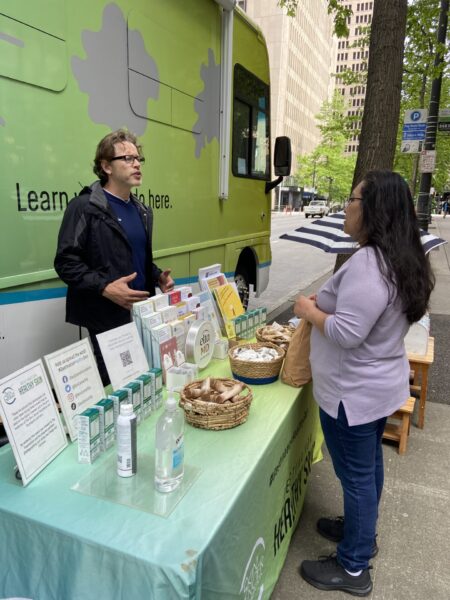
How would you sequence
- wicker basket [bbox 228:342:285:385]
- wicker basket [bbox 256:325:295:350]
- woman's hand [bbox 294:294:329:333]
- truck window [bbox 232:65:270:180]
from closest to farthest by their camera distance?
woman's hand [bbox 294:294:329:333] → wicker basket [bbox 228:342:285:385] → wicker basket [bbox 256:325:295:350] → truck window [bbox 232:65:270:180]

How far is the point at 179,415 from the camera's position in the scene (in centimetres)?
156

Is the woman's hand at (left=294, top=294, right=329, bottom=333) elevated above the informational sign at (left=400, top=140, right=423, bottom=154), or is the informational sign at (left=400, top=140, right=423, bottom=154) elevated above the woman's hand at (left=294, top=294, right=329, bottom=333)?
the informational sign at (left=400, top=140, right=423, bottom=154)

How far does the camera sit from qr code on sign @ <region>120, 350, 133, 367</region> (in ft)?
6.47

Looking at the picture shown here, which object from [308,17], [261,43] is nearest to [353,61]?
[308,17]

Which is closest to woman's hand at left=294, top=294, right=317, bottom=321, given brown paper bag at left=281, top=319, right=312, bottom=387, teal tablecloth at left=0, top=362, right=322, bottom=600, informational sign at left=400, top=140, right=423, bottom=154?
brown paper bag at left=281, top=319, right=312, bottom=387

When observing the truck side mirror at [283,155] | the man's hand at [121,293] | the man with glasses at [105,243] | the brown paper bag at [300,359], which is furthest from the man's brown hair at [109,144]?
the truck side mirror at [283,155]

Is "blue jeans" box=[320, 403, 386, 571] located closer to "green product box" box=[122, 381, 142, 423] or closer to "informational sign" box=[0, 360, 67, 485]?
"green product box" box=[122, 381, 142, 423]

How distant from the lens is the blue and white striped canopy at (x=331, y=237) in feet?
12.2

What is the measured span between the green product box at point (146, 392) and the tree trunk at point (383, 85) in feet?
9.30

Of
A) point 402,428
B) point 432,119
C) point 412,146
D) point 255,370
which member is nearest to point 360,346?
point 255,370

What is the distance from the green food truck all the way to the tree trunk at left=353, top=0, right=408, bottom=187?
1.27m

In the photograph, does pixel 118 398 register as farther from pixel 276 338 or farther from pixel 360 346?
pixel 276 338

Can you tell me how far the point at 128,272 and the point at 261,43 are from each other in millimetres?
3990

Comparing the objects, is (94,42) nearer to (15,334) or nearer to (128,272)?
(128,272)
